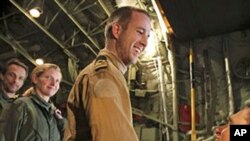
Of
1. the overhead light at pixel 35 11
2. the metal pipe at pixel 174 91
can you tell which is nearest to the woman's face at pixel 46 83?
the overhead light at pixel 35 11

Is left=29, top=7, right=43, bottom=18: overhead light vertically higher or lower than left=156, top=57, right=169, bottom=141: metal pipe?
higher

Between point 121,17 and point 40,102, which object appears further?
point 40,102

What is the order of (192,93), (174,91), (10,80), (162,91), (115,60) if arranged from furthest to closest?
(162,91)
(174,91)
(192,93)
(10,80)
(115,60)

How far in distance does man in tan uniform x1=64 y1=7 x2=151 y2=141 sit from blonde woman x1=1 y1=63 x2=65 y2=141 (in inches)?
46.1

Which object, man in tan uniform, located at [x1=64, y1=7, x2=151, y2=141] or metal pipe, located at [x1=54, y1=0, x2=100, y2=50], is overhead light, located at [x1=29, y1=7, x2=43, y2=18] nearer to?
metal pipe, located at [x1=54, y1=0, x2=100, y2=50]

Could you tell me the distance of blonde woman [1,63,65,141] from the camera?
93.3 inches

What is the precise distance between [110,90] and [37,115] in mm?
1473

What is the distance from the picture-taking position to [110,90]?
3.79 feet

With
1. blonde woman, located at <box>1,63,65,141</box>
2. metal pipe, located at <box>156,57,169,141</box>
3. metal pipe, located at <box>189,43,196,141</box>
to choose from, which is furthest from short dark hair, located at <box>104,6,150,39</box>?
metal pipe, located at <box>156,57,169,141</box>

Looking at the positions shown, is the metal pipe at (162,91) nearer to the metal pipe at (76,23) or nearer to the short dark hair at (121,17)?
the metal pipe at (76,23)

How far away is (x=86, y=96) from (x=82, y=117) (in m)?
0.10

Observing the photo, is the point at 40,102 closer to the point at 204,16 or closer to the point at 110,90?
the point at 110,90

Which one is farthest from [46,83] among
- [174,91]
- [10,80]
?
[174,91]

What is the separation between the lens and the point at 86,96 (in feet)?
3.94
